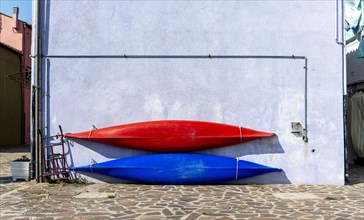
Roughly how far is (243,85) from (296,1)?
2327 mm

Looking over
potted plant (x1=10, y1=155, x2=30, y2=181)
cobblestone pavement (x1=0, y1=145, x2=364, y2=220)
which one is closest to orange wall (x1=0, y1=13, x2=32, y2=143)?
potted plant (x1=10, y1=155, x2=30, y2=181)

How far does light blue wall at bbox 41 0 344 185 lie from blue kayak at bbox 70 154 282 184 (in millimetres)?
348

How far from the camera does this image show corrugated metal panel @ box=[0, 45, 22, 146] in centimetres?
2212

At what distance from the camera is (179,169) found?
29.0 ft

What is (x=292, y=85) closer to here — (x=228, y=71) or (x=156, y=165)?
(x=228, y=71)

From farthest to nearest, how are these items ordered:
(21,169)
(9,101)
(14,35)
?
(14,35) → (9,101) → (21,169)

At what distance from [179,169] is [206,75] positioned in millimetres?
2234

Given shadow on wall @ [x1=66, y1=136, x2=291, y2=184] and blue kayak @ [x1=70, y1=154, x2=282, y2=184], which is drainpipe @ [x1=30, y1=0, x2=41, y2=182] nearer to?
shadow on wall @ [x1=66, y1=136, x2=291, y2=184]

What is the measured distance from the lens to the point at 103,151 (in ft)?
30.3

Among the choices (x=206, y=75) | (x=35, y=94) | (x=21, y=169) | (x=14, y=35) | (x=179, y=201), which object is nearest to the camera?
(x=179, y=201)

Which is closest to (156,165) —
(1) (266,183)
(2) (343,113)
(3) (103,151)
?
(3) (103,151)

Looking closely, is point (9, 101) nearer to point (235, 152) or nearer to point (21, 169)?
point (21, 169)

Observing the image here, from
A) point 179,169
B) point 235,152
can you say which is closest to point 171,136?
point 179,169

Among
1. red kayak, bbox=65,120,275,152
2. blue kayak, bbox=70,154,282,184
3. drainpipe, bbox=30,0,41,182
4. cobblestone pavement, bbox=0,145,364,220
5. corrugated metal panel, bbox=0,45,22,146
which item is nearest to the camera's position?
cobblestone pavement, bbox=0,145,364,220
